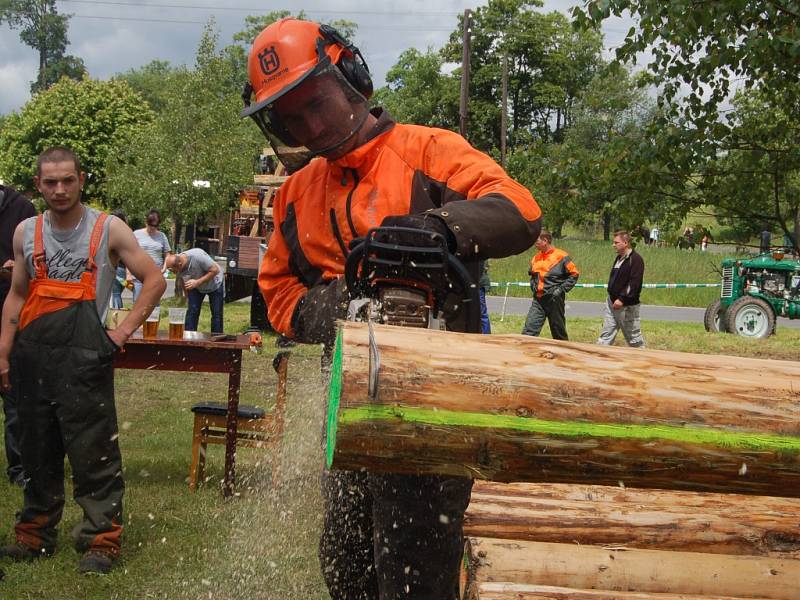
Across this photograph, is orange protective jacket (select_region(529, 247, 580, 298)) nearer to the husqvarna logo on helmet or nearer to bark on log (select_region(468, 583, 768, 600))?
bark on log (select_region(468, 583, 768, 600))

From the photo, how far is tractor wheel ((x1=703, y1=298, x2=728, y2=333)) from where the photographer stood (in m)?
15.9

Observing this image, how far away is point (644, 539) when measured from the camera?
12.2 feet

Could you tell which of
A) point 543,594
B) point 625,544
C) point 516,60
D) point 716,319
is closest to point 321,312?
point 543,594

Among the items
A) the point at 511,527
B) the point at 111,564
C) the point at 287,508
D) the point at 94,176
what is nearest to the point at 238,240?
the point at 287,508

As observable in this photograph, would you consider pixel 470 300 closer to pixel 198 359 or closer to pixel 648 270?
pixel 198 359

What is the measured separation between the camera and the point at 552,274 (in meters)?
12.1

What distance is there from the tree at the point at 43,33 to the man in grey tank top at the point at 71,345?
9167 centimetres

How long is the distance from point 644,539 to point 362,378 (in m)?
2.31

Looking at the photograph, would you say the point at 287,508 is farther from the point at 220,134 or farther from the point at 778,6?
the point at 220,134

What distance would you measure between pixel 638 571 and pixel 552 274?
8.92m

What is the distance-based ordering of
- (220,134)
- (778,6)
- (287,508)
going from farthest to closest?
(220,134) → (287,508) → (778,6)

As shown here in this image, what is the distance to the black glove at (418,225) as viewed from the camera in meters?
2.23

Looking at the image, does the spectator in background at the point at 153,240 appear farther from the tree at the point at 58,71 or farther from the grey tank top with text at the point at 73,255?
the tree at the point at 58,71

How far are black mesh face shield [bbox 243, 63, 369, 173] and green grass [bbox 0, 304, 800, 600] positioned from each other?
90 centimetres
